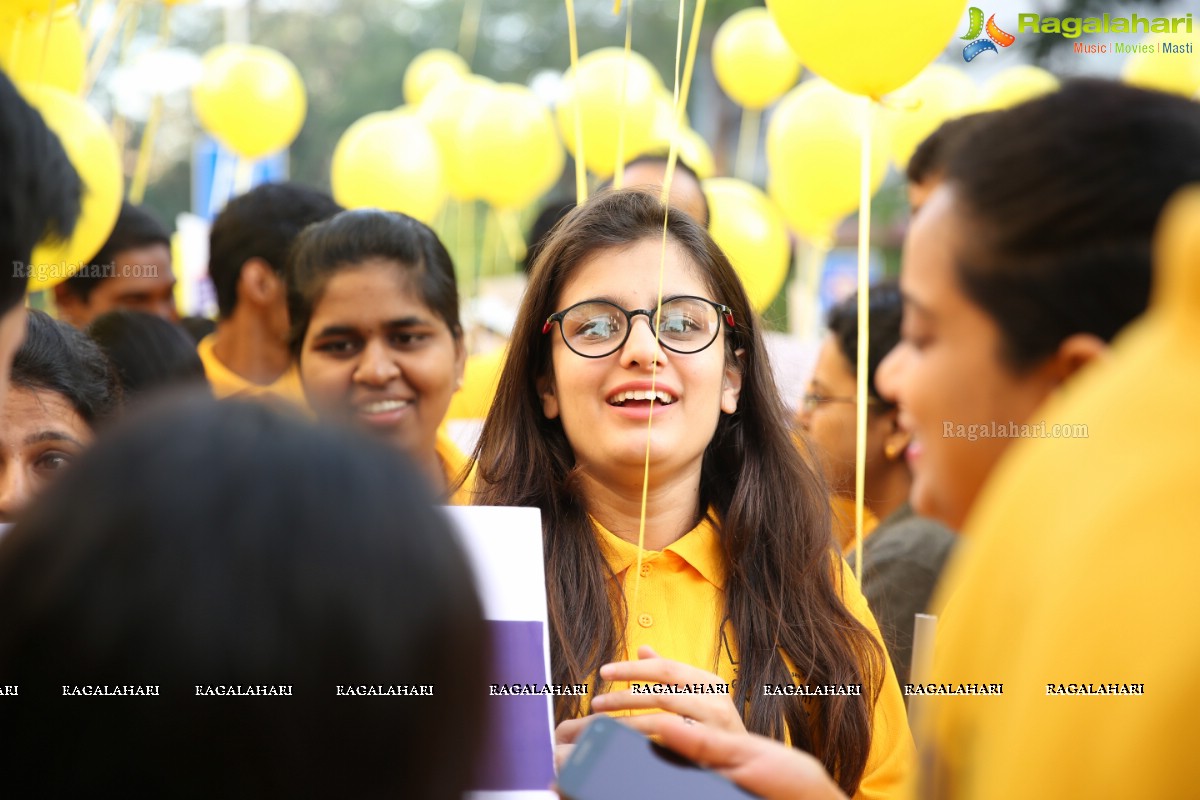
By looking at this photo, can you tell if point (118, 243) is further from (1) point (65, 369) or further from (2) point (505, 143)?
(1) point (65, 369)

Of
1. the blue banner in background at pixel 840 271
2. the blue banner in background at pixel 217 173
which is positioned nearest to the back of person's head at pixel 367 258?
the blue banner in background at pixel 217 173

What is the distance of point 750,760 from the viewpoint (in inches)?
54.8

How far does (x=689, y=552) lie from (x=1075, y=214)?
1063 millimetres

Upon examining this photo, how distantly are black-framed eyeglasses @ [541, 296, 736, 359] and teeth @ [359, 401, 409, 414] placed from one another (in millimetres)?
895

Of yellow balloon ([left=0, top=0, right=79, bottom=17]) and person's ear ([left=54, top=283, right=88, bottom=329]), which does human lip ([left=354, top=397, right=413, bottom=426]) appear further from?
person's ear ([left=54, top=283, right=88, bottom=329])

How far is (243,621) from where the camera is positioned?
2.62ft

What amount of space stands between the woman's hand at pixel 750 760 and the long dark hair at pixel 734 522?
463 mm

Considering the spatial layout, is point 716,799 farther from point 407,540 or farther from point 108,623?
point 108,623

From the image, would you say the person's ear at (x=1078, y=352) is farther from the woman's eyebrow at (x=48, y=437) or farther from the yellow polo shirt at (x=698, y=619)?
the woman's eyebrow at (x=48, y=437)

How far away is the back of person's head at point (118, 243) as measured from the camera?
3.98 metres

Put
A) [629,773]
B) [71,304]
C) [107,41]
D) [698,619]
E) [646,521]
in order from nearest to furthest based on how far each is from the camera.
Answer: [629,773], [698,619], [646,521], [107,41], [71,304]

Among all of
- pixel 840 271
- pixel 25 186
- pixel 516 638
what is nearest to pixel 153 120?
pixel 25 186

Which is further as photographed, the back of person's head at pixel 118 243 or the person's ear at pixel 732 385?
the back of person's head at pixel 118 243

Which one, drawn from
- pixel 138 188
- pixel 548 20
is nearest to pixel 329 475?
pixel 138 188
